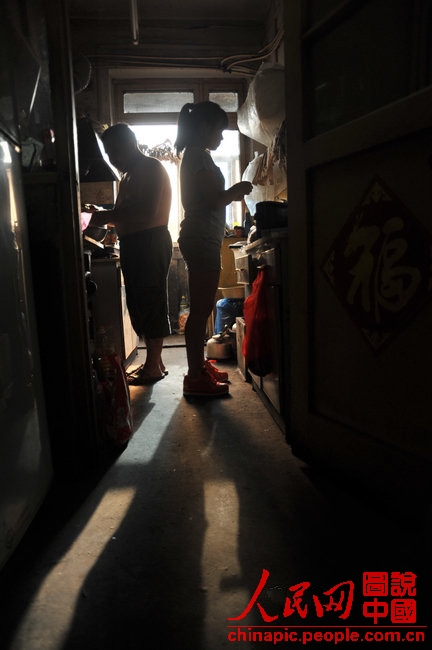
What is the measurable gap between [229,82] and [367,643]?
16.5 feet

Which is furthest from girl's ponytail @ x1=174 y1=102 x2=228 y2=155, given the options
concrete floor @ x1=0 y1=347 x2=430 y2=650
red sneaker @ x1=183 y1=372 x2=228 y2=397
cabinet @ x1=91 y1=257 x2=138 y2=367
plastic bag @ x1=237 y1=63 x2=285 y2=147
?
concrete floor @ x1=0 y1=347 x2=430 y2=650

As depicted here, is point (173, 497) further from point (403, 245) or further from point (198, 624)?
point (403, 245)

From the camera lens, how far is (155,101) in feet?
14.9

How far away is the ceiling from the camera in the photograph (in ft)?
12.9

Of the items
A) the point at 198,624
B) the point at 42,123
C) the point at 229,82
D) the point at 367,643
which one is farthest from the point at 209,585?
the point at 229,82

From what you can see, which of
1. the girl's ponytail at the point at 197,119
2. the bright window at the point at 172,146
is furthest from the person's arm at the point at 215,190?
the bright window at the point at 172,146

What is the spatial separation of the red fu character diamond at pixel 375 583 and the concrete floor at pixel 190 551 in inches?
0.6

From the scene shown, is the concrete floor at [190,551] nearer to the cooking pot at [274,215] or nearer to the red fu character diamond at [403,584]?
the red fu character diamond at [403,584]

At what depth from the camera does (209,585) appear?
0.82 m

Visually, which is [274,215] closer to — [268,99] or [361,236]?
[361,236]

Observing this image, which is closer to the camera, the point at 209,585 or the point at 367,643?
the point at 367,643

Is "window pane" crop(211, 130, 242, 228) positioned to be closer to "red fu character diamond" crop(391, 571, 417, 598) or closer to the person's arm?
the person's arm

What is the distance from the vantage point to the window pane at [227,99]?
4574mm

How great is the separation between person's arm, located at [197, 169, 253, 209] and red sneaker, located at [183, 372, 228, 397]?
0.93 meters
